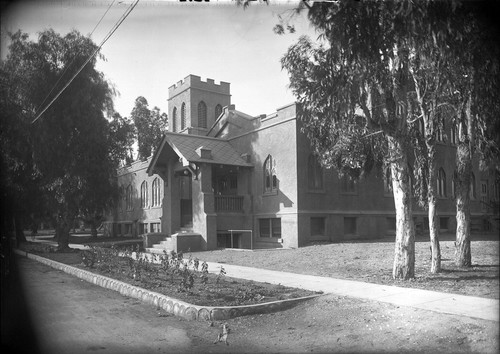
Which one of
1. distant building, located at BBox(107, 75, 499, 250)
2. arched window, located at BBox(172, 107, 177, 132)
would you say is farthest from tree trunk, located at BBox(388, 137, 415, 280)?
arched window, located at BBox(172, 107, 177, 132)

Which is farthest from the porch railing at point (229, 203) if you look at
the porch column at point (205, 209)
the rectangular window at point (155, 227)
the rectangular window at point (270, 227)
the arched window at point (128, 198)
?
the arched window at point (128, 198)

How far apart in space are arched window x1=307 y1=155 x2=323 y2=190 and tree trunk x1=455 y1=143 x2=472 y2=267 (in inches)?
415

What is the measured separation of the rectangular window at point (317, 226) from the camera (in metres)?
23.0

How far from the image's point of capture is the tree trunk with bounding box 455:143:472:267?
40.8 ft

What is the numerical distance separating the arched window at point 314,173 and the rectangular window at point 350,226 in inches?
113

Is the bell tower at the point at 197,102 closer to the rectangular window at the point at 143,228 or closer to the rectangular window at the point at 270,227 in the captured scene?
the rectangular window at the point at 143,228

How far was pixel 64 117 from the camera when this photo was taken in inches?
971

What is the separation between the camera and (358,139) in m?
13.8

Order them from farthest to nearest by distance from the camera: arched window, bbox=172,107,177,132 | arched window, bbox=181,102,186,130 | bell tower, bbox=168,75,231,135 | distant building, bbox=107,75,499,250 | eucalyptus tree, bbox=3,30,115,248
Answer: arched window, bbox=172,107,177,132, arched window, bbox=181,102,186,130, bell tower, bbox=168,75,231,135, eucalyptus tree, bbox=3,30,115,248, distant building, bbox=107,75,499,250

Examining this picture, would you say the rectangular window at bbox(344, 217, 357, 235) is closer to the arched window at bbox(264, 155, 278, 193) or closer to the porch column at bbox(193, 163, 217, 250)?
the arched window at bbox(264, 155, 278, 193)

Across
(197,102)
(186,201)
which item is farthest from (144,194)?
(186,201)

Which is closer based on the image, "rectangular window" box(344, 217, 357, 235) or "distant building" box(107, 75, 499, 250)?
"distant building" box(107, 75, 499, 250)

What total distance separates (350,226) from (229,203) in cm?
690

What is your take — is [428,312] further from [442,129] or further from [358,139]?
[442,129]
